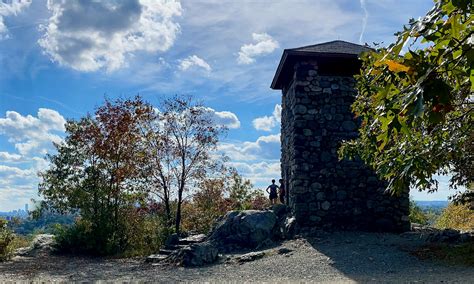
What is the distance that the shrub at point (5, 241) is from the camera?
41.8ft

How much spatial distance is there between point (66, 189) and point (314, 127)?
9305 mm

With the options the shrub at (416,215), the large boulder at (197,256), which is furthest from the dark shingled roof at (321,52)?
the shrub at (416,215)

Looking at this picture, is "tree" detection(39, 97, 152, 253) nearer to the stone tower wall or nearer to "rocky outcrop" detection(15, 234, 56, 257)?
"rocky outcrop" detection(15, 234, 56, 257)

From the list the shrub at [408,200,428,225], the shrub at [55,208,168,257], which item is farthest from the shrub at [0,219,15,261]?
the shrub at [408,200,428,225]

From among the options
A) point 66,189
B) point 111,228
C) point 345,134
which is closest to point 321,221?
point 345,134

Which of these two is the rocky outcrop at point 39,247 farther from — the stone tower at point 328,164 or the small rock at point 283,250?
the stone tower at point 328,164

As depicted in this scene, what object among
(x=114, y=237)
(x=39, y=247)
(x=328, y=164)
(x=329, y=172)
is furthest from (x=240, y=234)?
(x=39, y=247)

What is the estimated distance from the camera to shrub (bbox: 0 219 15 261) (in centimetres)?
1273

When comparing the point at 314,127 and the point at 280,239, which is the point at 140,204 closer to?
→ the point at 280,239

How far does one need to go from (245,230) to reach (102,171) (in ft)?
20.0

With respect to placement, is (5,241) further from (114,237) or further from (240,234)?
(240,234)

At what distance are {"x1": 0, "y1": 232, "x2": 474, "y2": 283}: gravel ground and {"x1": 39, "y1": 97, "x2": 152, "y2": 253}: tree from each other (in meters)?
2.72

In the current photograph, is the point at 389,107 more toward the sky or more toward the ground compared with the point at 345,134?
more toward the ground

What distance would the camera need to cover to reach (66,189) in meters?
15.3
